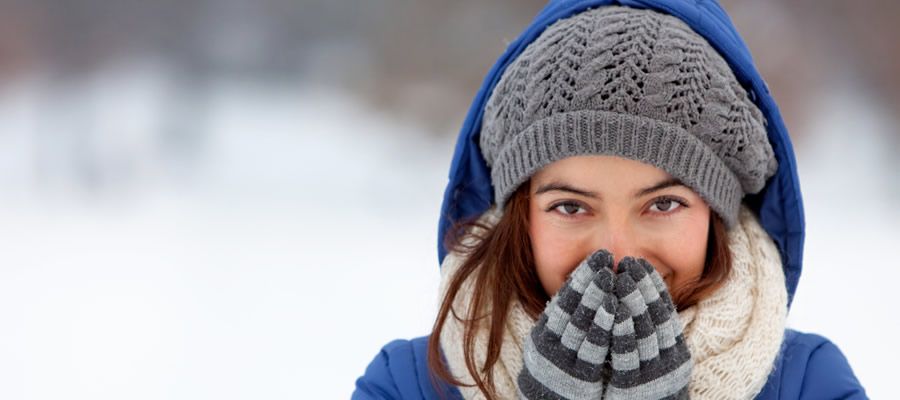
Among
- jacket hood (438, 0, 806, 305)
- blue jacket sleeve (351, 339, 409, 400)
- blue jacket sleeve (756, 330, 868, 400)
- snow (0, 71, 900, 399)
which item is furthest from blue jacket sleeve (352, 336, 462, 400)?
snow (0, 71, 900, 399)

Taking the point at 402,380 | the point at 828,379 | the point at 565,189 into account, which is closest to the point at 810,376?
the point at 828,379

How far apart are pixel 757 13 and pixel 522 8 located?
802 mm

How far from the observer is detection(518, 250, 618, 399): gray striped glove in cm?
100

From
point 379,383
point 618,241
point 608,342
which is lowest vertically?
point 379,383

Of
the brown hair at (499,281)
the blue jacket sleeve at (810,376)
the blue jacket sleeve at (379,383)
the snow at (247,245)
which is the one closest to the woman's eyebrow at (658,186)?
the brown hair at (499,281)

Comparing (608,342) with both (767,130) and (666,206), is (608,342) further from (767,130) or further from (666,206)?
(767,130)

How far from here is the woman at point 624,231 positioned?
1020 millimetres

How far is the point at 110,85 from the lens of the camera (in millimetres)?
3406

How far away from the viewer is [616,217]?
1.08 m

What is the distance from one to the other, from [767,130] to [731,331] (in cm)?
25

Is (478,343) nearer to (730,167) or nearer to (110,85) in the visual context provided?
(730,167)

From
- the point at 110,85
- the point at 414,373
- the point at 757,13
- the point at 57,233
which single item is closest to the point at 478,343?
the point at 414,373

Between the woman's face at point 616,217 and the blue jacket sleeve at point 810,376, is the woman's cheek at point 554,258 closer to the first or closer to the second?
the woman's face at point 616,217

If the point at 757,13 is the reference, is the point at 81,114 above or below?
below
